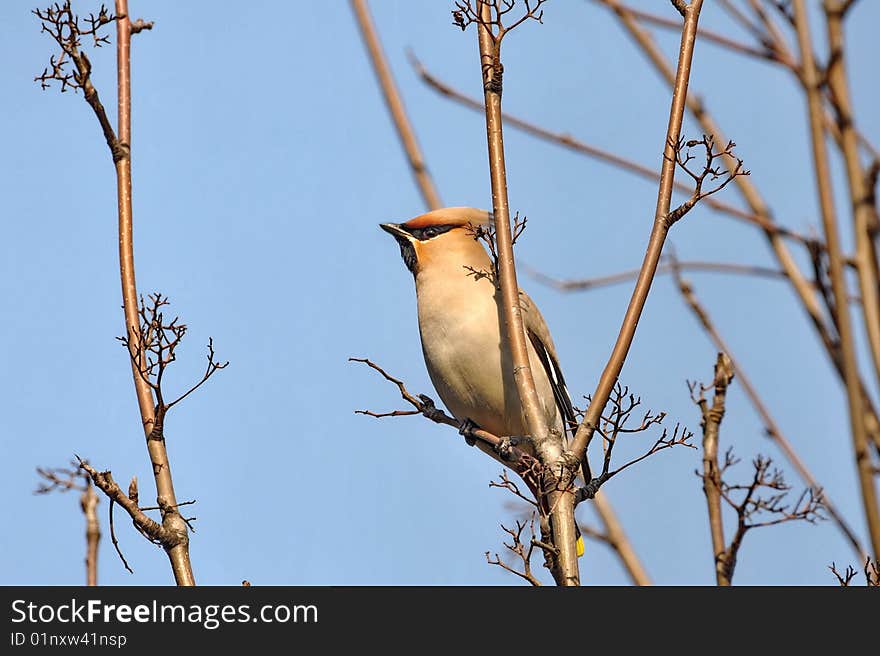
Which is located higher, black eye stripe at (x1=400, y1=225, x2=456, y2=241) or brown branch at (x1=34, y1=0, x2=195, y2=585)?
black eye stripe at (x1=400, y1=225, x2=456, y2=241)

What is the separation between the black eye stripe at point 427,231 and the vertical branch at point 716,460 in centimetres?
166

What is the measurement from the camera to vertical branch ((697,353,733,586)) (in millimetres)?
3324

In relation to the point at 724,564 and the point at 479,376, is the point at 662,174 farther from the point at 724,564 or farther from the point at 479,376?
the point at 479,376

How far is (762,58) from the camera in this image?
3.64 meters

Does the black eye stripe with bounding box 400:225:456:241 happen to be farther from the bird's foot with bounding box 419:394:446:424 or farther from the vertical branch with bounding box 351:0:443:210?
the bird's foot with bounding box 419:394:446:424

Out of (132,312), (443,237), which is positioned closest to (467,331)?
(443,237)

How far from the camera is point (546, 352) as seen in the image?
509 cm

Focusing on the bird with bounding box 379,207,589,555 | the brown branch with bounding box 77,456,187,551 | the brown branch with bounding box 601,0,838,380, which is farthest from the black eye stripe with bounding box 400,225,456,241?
the brown branch with bounding box 77,456,187,551

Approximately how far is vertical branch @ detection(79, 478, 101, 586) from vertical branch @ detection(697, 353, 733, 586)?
1610 mm

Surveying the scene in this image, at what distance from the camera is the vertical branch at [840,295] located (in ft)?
9.39

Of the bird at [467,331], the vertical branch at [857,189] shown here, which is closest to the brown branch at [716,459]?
the vertical branch at [857,189]

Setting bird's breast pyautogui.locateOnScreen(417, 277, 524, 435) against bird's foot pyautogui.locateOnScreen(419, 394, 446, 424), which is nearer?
bird's foot pyautogui.locateOnScreen(419, 394, 446, 424)

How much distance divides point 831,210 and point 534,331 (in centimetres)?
202
